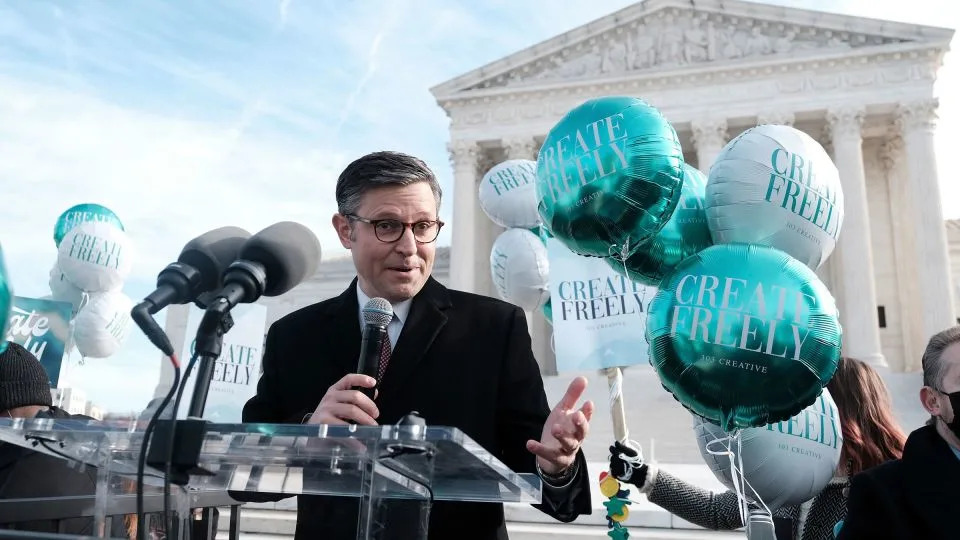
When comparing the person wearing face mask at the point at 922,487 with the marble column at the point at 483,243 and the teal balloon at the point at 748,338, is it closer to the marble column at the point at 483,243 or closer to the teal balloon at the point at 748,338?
the teal balloon at the point at 748,338

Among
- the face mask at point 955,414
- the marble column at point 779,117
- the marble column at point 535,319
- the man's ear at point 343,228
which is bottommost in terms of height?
the face mask at point 955,414

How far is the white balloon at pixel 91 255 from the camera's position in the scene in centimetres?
1184

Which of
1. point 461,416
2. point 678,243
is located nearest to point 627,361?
point 678,243

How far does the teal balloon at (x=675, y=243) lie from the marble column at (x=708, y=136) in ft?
93.5

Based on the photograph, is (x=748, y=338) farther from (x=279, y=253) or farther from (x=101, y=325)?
(x=101, y=325)

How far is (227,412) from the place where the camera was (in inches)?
338

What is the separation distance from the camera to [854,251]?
29250 mm

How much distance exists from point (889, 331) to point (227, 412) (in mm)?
30551

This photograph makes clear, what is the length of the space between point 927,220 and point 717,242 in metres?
28.5

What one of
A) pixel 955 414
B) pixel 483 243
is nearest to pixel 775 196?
pixel 955 414

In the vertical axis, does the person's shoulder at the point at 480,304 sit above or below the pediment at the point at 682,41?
below

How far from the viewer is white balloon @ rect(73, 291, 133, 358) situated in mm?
12203

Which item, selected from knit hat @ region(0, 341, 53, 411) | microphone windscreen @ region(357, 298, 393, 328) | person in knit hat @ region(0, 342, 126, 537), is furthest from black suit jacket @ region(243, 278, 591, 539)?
knit hat @ region(0, 341, 53, 411)

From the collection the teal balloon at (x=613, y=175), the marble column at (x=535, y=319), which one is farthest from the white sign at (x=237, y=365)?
the marble column at (x=535, y=319)
